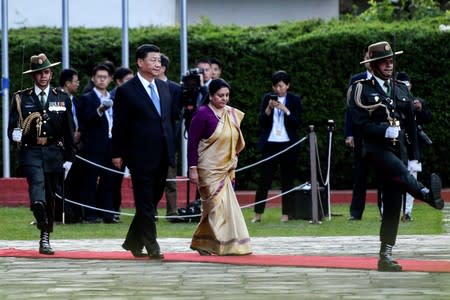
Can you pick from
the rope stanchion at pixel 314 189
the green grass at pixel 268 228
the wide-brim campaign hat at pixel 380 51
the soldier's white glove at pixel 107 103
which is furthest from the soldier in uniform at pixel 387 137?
the soldier's white glove at pixel 107 103

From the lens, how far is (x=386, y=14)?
30969 millimetres

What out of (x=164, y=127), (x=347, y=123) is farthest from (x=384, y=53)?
(x=347, y=123)

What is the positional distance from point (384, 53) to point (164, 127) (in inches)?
103

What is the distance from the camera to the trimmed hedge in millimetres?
25266

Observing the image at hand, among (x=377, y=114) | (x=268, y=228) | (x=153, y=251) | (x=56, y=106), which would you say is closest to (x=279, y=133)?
(x=268, y=228)

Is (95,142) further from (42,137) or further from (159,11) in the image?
(159,11)

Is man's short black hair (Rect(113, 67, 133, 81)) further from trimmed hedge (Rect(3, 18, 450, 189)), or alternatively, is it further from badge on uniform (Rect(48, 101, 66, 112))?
badge on uniform (Rect(48, 101, 66, 112))

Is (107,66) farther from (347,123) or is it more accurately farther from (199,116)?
(199,116)

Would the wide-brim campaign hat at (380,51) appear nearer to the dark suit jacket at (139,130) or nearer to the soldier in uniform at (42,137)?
the dark suit jacket at (139,130)

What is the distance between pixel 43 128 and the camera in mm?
15789

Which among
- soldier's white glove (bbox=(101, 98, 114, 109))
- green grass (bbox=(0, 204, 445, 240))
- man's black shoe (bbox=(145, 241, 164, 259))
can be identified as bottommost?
green grass (bbox=(0, 204, 445, 240))

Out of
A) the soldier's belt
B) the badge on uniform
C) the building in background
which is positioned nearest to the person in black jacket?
the badge on uniform

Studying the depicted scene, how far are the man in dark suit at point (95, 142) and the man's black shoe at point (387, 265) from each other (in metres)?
8.31

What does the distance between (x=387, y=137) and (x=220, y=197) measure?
9.18 feet
